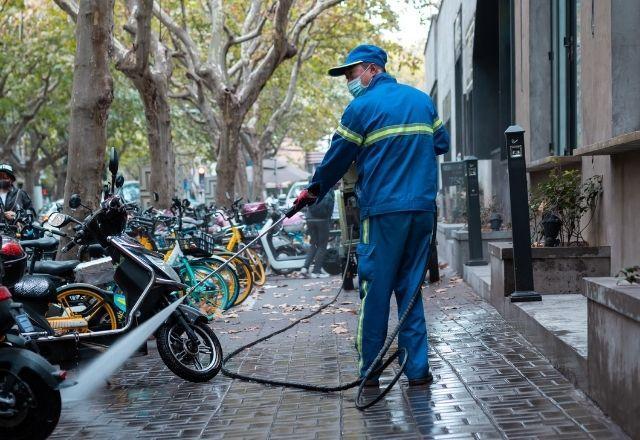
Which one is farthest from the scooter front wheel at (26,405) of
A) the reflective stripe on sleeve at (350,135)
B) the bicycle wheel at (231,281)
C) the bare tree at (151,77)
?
the bare tree at (151,77)

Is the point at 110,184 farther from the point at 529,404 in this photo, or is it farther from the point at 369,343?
the point at 529,404

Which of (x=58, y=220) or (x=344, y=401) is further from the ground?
(x=58, y=220)

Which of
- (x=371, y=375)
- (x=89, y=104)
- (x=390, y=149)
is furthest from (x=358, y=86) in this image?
(x=89, y=104)

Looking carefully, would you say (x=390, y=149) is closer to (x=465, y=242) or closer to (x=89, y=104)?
(x=89, y=104)

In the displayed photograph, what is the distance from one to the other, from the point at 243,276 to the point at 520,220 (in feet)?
17.7

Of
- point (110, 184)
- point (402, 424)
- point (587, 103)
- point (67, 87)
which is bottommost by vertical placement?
point (402, 424)

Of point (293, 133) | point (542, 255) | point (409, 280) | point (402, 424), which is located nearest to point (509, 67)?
point (542, 255)

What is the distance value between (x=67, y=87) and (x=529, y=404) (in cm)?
3289

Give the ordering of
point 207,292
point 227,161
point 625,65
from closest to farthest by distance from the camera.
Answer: point 625,65, point 207,292, point 227,161

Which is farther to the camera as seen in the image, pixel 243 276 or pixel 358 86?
pixel 243 276

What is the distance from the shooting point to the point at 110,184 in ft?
26.1

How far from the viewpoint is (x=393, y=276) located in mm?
6125

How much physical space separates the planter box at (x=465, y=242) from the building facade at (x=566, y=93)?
1287mm

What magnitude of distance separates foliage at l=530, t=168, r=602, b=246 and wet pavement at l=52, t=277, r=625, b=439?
1.19 metres
